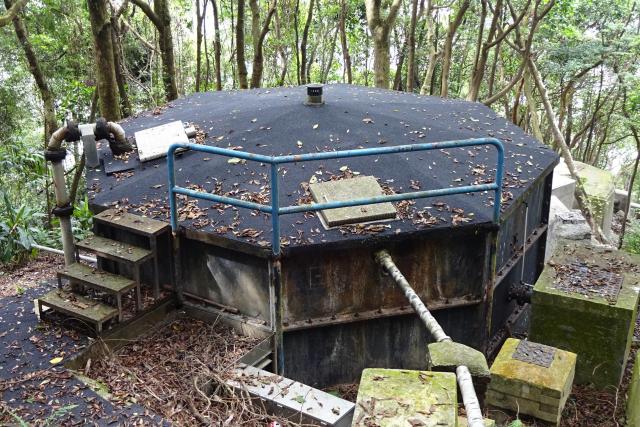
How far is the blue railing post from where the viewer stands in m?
3.90

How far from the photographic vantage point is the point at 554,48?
12812 mm

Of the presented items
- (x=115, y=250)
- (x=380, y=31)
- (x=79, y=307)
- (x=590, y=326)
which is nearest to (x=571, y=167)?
(x=380, y=31)

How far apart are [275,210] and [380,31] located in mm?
7973

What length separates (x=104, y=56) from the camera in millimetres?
7777

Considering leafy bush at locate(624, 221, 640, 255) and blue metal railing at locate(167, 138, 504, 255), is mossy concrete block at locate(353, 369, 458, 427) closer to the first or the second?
blue metal railing at locate(167, 138, 504, 255)

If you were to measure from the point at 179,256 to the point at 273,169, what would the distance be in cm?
130

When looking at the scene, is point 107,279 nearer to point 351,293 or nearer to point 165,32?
point 351,293

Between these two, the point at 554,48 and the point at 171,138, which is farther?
the point at 554,48

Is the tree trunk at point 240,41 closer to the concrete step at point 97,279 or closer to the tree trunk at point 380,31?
the tree trunk at point 380,31

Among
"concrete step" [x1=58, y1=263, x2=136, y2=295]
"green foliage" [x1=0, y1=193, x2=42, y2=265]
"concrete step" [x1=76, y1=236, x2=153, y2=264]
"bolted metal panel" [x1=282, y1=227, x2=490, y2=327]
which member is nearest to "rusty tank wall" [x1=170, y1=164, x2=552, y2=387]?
"bolted metal panel" [x1=282, y1=227, x2=490, y2=327]

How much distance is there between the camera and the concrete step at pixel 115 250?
14.1 feet

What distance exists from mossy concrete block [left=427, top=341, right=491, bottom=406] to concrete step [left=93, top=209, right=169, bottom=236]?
2345 millimetres

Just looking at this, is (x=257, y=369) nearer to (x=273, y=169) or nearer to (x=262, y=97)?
(x=273, y=169)

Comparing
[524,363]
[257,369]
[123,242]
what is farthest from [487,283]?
[123,242]
